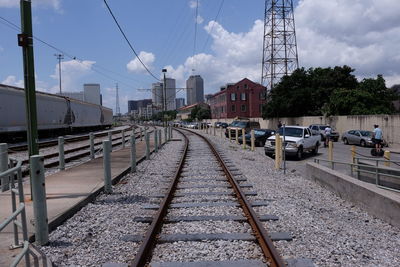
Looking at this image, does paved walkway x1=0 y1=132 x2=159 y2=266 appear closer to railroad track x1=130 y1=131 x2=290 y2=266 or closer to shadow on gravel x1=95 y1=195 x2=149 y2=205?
shadow on gravel x1=95 y1=195 x2=149 y2=205

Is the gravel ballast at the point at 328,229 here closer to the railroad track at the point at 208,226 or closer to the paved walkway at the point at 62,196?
the railroad track at the point at 208,226

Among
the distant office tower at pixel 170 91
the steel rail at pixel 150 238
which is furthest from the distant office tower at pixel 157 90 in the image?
the steel rail at pixel 150 238

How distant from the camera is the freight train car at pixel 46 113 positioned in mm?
24125

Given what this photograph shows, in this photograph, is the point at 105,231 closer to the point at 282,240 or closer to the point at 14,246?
the point at 14,246

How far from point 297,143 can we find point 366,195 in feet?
40.4

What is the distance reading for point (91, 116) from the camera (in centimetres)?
4884

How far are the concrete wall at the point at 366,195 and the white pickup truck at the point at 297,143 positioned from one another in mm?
8977

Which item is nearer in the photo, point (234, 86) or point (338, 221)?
point (338, 221)

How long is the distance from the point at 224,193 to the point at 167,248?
12.8 ft

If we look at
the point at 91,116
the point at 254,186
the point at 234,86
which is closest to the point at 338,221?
the point at 254,186

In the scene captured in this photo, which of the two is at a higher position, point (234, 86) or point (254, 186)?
point (234, 86)

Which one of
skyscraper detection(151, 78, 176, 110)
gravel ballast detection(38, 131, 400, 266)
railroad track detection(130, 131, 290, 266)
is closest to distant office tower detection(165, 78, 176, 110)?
skyscraper detection(151, 78, 176, 110)

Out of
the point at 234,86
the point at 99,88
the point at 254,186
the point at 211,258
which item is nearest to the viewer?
the point at 211,258

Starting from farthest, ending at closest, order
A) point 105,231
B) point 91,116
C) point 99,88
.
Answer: point 99,88, point 91,116, point 105,231
